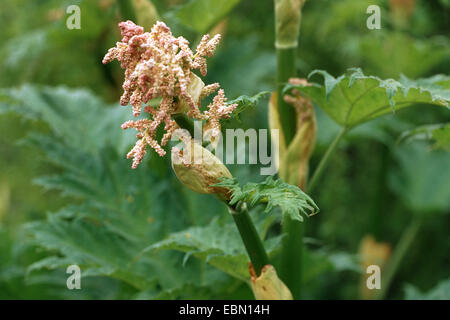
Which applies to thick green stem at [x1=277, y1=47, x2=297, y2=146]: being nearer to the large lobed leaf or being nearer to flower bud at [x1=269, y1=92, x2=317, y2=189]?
flower bud at [x1=269, y1=92, x2=317, y2=189]

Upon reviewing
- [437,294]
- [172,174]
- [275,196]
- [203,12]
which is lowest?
[437,294]

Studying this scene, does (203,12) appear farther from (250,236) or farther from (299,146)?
(250,236)

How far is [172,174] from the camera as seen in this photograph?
1.04m

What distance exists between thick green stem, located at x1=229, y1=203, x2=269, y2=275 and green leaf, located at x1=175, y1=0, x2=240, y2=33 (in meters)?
0.46

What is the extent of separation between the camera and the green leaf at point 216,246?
0.71 meters

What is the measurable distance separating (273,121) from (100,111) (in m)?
0.53

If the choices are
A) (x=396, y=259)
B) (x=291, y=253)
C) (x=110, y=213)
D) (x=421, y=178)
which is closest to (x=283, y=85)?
(x=291, y=253)

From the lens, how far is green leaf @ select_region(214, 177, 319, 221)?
0.51 metres

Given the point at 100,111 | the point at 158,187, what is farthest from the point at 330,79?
the point at 100,111

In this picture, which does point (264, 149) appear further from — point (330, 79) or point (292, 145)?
point (330, 79)

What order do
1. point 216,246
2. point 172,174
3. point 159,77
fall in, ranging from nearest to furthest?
point 159,77, point 216,246, point 172,174

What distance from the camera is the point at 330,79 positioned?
0.69 metres

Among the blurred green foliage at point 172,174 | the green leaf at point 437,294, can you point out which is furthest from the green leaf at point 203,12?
the green leaf at point 437,294

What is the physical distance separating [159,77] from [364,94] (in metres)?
0.31
